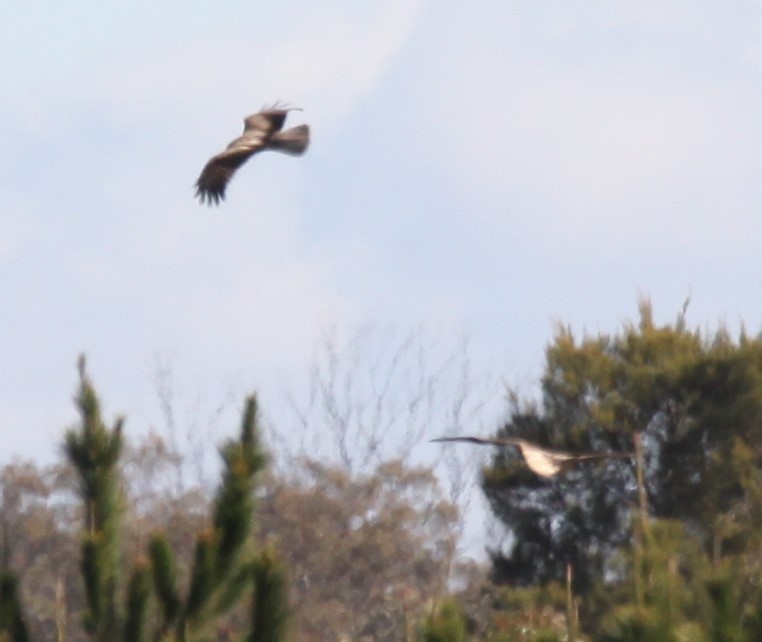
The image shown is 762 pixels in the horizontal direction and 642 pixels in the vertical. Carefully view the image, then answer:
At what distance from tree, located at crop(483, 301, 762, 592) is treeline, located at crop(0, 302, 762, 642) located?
0.09 ft

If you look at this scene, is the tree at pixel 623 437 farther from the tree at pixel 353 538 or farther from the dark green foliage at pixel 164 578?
the dark green foliage at pixel 164 578

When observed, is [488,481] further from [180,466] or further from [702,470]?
[180,466]

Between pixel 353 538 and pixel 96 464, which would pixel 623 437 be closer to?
pixel 353 538

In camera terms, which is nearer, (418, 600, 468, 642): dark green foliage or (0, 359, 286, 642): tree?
(418, 600, 468, 642): dark green foliage

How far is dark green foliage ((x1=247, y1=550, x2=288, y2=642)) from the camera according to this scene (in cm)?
577

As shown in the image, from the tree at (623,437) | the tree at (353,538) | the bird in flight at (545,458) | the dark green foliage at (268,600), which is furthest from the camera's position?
the tree at (353,538)

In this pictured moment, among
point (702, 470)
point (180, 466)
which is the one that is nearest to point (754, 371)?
point (702, 470)

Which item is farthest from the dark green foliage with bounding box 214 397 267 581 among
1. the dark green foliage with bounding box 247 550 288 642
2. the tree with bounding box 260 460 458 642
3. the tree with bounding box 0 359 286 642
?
the tree with bounding box 260 460 458 642

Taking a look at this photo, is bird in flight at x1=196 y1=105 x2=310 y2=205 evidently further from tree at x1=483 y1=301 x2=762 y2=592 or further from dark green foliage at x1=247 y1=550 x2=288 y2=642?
tree at x1=483 y1=301 x2=762 y2=592

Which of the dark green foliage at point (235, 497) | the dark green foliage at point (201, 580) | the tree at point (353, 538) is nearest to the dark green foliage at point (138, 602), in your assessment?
the dark green foliage at point (201, 580)

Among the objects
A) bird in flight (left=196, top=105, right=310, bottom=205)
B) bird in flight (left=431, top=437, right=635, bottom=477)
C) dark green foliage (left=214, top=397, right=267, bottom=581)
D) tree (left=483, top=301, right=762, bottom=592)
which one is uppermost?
tree (left=483, top=301, right=762, bottom=592)

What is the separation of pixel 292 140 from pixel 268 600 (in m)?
3.35

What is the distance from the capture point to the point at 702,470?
26.4 metres

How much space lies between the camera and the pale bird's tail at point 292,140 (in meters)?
A: 8.68
